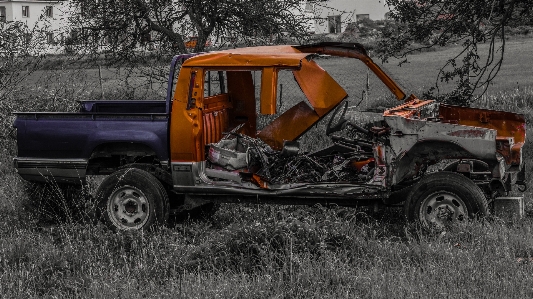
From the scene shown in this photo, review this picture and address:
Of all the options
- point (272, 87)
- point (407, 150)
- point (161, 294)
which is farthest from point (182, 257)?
point (407, 150)

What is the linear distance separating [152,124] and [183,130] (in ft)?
1.31

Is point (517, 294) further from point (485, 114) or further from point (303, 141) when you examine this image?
point (303, 141)

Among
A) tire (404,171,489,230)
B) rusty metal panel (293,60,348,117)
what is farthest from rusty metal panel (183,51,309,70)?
tire (404,171,489,230)

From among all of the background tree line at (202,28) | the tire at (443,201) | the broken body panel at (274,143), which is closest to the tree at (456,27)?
the background tree line at (202,28)

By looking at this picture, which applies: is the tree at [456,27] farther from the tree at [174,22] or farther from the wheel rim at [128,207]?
the wheel rim at [128,207]

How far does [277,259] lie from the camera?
21.5 ft

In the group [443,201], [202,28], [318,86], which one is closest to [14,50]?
[202,28]

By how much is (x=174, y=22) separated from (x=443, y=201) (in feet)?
29.7

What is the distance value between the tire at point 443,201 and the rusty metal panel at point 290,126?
1.39 meters

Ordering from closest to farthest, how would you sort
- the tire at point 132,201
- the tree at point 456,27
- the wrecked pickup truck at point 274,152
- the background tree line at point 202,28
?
the wrecked pickup truck at point 274,152 → the tire at point 132,201 → the tree at point 456,27 → the background tree line at point 202,28

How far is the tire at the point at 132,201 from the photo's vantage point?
8117mm

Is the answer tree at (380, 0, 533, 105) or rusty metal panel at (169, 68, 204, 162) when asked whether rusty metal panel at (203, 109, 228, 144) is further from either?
tree at (380, 0, 533, 105)

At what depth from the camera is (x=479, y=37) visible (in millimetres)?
11648

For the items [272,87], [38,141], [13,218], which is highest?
[272,87]
